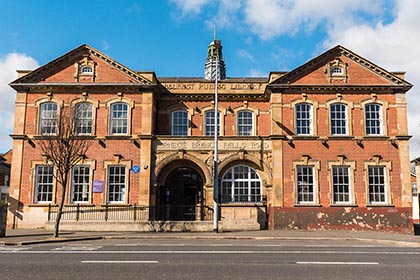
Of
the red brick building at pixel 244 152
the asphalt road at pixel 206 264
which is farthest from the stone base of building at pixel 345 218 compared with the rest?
the asphalt road at pixel 206 264

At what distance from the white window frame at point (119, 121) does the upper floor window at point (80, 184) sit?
275 cm

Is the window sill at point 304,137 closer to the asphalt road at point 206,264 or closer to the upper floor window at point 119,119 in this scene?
the upper floor window at point 119,119

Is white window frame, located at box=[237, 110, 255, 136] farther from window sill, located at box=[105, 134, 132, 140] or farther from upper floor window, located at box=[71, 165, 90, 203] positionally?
upper floor window, located at box=[71, 165, 90, 203]

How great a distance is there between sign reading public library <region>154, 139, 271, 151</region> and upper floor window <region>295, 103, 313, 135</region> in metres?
2.12

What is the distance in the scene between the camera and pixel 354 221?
70.3 ft

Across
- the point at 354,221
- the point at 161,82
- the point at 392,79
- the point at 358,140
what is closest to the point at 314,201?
the point at 354,221

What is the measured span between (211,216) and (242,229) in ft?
6.93

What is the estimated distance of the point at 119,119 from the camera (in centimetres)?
2309

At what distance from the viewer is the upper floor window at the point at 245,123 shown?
24531mm

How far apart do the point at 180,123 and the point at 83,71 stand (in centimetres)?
684

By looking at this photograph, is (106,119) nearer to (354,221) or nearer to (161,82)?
(161,82)

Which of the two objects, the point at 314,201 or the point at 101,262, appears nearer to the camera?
the point at 101,262

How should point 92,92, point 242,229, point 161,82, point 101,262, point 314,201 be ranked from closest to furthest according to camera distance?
1. point 101,262
2. point 242,229
3. point 314,201
4. point 92,92
5. point 161,82

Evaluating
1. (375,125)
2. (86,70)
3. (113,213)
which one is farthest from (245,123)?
(86,70)
